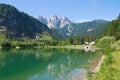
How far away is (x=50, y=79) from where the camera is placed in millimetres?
51219

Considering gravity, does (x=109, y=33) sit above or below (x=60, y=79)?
above

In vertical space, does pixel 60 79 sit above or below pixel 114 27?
below

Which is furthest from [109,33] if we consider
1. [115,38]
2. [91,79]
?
[91,79]

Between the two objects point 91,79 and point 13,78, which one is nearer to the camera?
point 91,79

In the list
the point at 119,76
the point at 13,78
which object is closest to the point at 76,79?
the point at 13,78

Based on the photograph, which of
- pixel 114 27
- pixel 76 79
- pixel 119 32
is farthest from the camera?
pixel 114 27

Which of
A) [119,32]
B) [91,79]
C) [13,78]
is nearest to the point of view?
[91,79]

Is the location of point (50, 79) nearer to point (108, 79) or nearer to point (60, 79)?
point (60, 79)

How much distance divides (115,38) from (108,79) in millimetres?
118071

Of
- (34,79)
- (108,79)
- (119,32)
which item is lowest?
(34,79)

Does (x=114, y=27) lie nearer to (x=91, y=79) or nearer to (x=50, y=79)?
(x=50, y=79)

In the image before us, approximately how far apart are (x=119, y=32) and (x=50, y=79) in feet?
300

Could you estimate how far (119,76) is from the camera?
2523 cm

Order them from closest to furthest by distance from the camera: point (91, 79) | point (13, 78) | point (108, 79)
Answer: point (108, 79), point (91, 79), point (13, 78)
